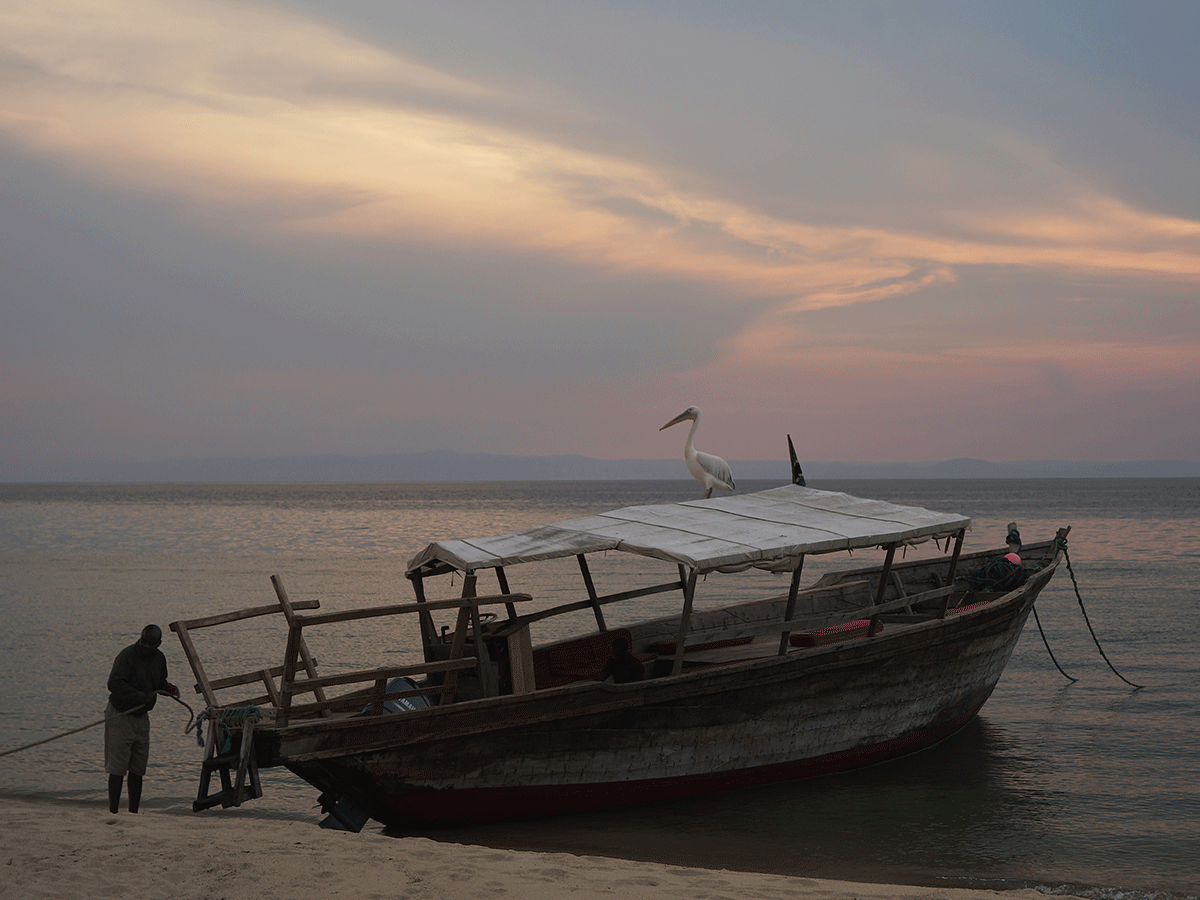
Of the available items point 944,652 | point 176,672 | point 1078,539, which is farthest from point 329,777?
point 1078,539

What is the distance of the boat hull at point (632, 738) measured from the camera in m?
8.05

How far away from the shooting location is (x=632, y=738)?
8.79 metres

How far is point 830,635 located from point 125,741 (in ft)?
23.4

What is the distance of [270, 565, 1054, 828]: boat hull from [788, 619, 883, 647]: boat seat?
0.62 m

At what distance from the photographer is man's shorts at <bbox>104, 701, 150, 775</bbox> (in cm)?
814

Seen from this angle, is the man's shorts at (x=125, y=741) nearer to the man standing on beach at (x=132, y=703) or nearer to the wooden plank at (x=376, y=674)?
the man standing on beach at (x=132, y=703)

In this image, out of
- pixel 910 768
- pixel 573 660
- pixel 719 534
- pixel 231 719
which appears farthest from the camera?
pixel 910 768

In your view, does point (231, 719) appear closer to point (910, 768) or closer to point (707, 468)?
point (910, 768)

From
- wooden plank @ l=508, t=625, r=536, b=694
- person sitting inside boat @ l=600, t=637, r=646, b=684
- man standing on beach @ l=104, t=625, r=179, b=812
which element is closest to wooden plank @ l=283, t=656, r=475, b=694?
wooden plank @ l=508, t=625, r=536, b=694

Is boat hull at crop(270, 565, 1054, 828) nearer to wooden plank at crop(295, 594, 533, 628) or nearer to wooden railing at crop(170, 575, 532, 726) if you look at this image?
wooden railing at crop(170, 575, 532, 726)

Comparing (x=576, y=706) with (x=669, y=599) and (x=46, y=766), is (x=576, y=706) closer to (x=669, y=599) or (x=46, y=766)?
(x=46, y=766)

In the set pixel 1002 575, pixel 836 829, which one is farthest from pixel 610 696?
pixel 1002 575

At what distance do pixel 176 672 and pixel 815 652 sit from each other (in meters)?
12.3

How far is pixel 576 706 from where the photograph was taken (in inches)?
334
